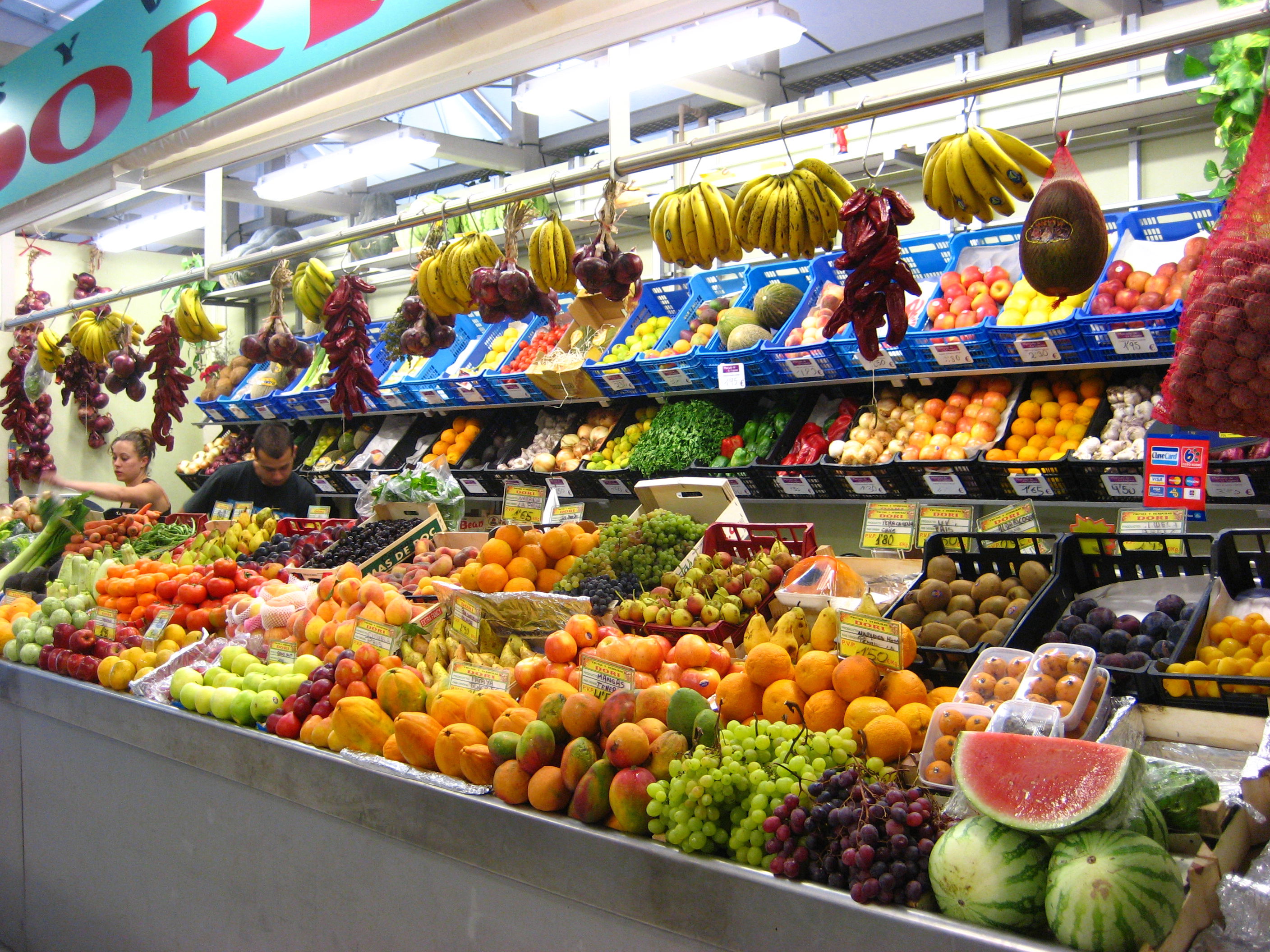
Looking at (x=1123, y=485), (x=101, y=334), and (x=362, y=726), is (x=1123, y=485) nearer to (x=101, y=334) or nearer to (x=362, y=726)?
(x=362, y=726)

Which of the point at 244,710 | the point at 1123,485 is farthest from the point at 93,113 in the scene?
the point at 1123,485

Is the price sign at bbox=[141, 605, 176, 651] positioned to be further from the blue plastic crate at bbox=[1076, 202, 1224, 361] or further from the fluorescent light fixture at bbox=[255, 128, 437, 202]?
the blue plastic crate at bbox=[1076, 202, 1224, 361]

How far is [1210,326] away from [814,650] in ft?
3.36

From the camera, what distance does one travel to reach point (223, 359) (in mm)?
8625

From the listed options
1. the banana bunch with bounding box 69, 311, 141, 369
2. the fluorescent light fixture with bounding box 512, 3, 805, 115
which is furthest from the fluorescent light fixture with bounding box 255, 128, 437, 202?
the banana bunch with bounding box 69, 311, 141, 369

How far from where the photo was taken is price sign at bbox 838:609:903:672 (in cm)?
204

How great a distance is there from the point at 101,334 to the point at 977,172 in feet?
19.5

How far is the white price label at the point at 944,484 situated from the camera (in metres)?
4.23

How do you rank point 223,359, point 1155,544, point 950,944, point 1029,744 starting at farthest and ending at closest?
point 223,359 → point 1155,544 → point 1029,744 → point 950,944

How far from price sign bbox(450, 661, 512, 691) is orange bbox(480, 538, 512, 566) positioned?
75 centimetres

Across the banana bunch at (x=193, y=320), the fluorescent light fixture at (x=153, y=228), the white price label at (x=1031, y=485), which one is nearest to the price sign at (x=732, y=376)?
the white price label at (x=1031, y=485)

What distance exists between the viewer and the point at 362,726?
7.72 ft

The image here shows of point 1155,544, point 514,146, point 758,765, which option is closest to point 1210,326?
point 1155,544

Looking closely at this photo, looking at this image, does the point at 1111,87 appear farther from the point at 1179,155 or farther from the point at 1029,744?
the point at 1029,744
